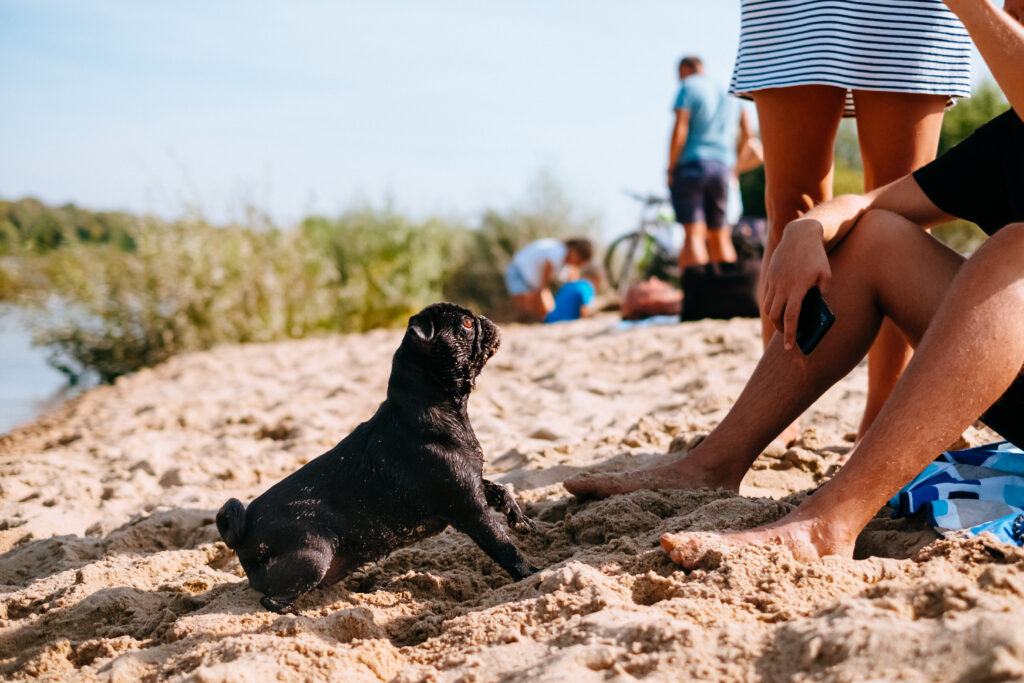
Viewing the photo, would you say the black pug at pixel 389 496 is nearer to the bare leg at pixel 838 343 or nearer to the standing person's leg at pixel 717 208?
the bare leg at pixel 838 343

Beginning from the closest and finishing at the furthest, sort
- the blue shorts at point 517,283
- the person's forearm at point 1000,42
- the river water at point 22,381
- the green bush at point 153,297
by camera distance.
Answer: the person's forearm at point 1000,42 → the river water at point 22,381 → the green bush at point 153,297 → the blue shorts at point 517,283

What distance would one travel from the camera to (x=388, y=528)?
7.48ft

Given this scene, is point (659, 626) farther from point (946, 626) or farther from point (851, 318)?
point (851, 318)

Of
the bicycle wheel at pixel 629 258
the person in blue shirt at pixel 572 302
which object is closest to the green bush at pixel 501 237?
the bicycle wheel at pixel 629 258

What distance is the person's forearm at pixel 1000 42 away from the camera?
191cm

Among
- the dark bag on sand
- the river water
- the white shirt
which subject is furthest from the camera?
the white shirt

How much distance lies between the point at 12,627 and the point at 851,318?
2.48m

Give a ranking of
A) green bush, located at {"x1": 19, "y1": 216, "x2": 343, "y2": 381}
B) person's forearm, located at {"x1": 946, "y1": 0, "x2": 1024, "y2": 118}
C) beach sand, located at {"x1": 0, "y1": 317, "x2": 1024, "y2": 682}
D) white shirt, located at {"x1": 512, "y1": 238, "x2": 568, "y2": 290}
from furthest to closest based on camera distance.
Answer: white shirt, located at {"x1": 512, "y1": 238, "x2": 568, "y2": 290} → green bush, located at {"x1": 19, "y1": 216, "x2": 343, "y2": 381} → person's forearm, located at {"x1": 946, "y1": 0, "x2": 1024, "y2": 118} → beach sand, located at {"x1": 0, "y1": 317, "x2": 1024, "y2": 682}

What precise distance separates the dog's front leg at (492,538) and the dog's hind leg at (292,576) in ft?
1.20

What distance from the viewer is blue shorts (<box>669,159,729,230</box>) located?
7863 mm

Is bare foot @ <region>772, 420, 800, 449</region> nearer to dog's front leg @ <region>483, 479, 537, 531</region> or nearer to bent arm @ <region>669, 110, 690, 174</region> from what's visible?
dog's front leg @ <region>483, 479, 537, 531</region>

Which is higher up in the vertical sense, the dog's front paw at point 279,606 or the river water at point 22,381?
the dog's front paw at point 279,606

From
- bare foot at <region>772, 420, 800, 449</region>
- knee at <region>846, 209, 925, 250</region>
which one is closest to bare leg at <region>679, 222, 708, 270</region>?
bare foot at <region>772, 420, 800, 449</region>

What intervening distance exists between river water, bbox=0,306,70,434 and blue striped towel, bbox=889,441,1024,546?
655cm
